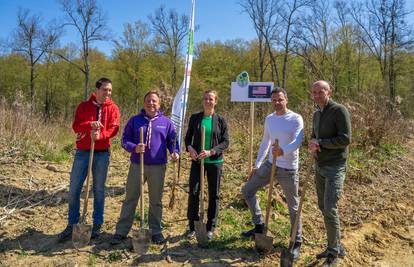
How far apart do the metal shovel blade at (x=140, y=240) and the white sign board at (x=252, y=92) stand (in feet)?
8.38

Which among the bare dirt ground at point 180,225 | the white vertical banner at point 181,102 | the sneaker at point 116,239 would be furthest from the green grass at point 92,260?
the white vertical banner at point 181,102

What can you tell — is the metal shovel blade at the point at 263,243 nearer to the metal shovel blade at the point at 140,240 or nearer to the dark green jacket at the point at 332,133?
the dark green jacket at the point at 332,133

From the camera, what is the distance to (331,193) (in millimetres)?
4117

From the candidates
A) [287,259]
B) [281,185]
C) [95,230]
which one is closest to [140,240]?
[95,230]

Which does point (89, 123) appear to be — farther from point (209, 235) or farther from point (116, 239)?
point (209, 235)

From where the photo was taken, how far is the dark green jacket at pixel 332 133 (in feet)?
12.9

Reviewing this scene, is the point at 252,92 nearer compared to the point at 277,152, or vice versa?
the point at 277,152

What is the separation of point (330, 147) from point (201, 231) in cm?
186

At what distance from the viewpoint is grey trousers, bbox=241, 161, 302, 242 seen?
174 inches

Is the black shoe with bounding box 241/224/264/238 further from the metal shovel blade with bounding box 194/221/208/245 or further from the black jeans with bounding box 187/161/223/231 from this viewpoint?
the metal shovel blade with bounding box 194/221/208/245

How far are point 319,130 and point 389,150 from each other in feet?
23.7

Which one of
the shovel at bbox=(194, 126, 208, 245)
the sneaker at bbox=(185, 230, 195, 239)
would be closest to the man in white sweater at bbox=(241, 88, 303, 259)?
the shovel at bbox=(194, 126, 208, 245)

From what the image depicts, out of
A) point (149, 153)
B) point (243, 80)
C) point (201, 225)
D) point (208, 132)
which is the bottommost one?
point (201, 225)

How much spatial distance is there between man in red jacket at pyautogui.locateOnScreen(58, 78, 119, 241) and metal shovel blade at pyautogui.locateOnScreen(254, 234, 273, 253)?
2.02 m
